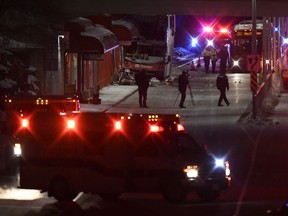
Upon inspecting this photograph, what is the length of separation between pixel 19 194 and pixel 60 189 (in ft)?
5.61

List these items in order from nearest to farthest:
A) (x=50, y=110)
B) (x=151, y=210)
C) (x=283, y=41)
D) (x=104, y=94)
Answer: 1. (x=151, y=210)
2. (x=50, y=110)
3. (x=104, y=94)
4. (x=283, y=41)

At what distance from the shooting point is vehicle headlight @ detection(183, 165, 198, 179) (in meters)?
16.5

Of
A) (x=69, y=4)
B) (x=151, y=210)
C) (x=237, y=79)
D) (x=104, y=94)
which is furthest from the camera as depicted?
(x=237, y=79)

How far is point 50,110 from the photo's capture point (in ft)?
76.1

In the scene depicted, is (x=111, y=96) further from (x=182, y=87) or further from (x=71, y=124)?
(x=71, y=124)

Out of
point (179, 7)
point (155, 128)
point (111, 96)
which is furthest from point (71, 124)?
point (111, 96)

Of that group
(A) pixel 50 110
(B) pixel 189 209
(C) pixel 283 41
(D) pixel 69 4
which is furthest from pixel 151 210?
(C) pixel 283 41

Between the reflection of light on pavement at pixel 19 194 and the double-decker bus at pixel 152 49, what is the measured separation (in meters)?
37.6

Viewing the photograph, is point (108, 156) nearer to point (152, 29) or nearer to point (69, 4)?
point (69, 4)

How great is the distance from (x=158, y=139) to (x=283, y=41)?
53.9 meters

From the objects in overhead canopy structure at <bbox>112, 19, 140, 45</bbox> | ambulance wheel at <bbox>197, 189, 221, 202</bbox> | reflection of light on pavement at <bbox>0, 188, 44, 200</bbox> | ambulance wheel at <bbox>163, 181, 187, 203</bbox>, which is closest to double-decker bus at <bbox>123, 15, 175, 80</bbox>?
overhead canopy structure at <bbox>112, 19, 140, 45</bbox>

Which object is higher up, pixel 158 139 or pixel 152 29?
pixel 152 29

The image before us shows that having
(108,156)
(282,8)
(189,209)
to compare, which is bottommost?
(189,209)

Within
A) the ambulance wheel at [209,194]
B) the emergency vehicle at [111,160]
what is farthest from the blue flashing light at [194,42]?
the emergency vehicle at [111,160]
